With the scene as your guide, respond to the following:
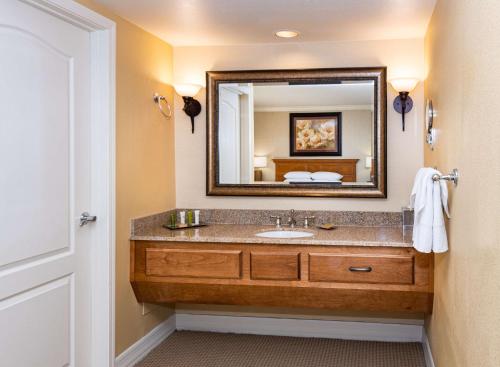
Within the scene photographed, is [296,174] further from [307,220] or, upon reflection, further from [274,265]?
[274,265]

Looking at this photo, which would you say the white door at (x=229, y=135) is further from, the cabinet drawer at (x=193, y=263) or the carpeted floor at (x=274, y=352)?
the carpeted floor at (x=274, y=352)

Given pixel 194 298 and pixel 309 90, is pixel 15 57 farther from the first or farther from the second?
pixel 309 90

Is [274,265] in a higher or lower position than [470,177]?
lower

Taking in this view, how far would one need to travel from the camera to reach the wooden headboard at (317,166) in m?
3.60

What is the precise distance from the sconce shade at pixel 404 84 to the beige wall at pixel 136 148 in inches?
62.4

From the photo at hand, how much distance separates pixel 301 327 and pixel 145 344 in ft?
3.62

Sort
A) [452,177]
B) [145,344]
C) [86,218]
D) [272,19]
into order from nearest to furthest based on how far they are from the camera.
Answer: [452,177] < [86,218] < [272,19] < [145,344]

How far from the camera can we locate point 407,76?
350cm

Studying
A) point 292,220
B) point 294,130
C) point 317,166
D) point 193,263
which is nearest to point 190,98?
point 294,130

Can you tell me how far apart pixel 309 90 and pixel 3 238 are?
88.9 inches

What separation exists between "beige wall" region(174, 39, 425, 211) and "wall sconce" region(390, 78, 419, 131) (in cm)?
4

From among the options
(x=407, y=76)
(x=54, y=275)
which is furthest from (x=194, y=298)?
(x=407, y=76)

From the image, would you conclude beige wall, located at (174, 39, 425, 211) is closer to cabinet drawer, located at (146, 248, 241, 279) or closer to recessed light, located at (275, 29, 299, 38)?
recessed light, located at (275, 29, 299, 38)

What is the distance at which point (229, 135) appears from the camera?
377 centimetres
